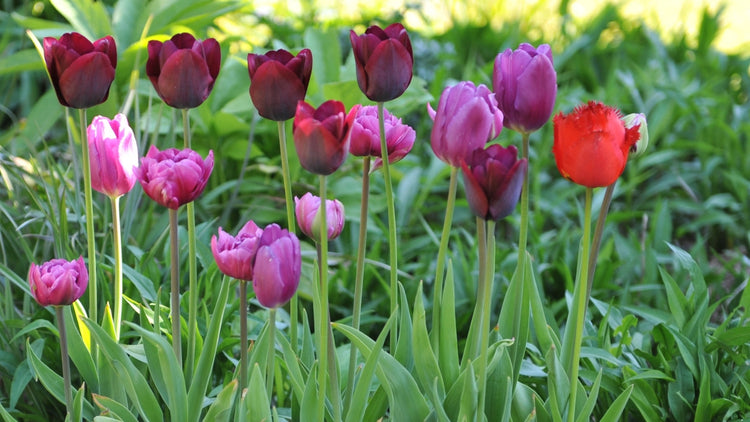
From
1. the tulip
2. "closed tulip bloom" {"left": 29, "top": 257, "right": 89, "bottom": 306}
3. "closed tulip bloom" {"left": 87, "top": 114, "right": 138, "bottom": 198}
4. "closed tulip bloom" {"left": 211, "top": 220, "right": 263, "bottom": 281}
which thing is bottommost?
"closed tulip bloom" {"left": 29, "top": 257, "right": 89, "bottom": 306}

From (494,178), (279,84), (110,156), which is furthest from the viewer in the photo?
(110,156)

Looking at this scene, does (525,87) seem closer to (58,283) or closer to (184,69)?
(184,69)

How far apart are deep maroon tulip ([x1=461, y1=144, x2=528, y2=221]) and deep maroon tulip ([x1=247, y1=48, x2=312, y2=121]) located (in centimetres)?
22

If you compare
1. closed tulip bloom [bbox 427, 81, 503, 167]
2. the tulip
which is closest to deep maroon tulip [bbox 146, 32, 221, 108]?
closed tulip bloom [bbox 427, 81, 503, 167]

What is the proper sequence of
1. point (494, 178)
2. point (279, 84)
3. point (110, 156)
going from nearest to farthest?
point (494, 178), point (279, 84), point (110, 156)

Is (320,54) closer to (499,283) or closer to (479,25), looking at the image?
(499,283)

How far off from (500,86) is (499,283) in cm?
102

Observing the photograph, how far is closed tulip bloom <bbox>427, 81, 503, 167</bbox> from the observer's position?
2.96 ft

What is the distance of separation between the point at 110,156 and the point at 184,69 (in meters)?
0.17

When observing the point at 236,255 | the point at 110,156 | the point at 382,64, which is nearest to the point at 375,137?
the point at 382,64

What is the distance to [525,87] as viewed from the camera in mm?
934

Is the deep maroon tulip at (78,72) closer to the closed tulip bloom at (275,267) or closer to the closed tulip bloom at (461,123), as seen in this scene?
the closed tulip bloom at (275,267)

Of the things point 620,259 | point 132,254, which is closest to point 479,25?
Answer: point 620,259

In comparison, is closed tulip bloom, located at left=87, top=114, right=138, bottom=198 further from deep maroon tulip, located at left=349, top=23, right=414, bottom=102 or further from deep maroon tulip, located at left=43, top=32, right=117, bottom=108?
deep maroon tulip, located at left=349, top=23, right=414, bottom=102
